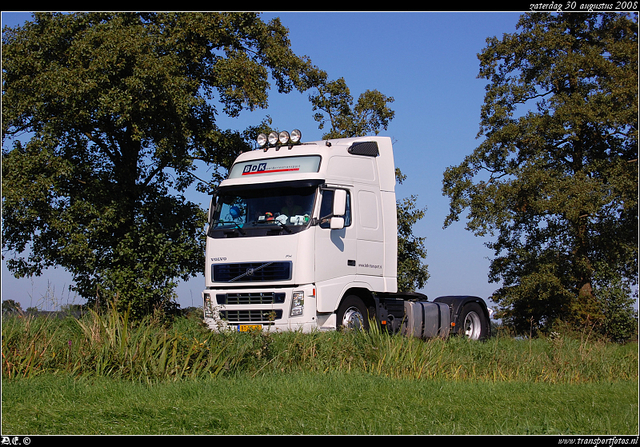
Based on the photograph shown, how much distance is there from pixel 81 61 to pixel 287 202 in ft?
27.9

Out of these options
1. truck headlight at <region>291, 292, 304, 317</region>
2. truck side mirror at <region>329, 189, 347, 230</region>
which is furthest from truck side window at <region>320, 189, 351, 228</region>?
truck headlight at <region>291, 292, 304, 317</region>

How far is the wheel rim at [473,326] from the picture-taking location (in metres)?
17.1

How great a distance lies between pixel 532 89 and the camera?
85.5 feet

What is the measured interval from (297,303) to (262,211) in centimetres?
193

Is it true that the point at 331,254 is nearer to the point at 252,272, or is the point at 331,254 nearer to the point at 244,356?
the point at 252,272

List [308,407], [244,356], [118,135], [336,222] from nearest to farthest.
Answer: [308,407]
[244,356]
[336,222]
[118,135]

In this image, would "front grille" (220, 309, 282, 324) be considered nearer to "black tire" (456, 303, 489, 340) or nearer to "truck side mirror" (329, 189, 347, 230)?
"truck side mirror" (329, 189, 347, 230)

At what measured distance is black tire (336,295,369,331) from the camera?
12977mm

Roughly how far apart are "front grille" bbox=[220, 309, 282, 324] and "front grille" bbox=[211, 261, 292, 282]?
59 centimetres

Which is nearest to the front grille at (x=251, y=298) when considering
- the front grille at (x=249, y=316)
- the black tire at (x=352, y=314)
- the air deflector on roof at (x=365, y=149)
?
the front grille at (x=249, y=316)

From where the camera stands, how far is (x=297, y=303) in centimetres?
1237

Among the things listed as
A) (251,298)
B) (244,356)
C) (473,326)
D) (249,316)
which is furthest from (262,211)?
(473,326)

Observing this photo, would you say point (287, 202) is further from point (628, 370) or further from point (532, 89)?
point (532, 89)

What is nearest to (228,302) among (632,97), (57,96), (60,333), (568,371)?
(60,333)
